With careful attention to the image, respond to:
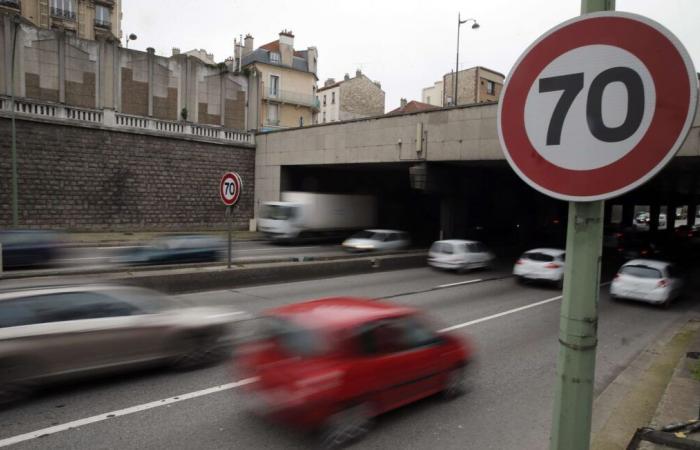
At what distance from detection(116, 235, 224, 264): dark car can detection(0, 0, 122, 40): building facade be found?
41167 millimetres

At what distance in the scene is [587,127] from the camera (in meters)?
1.98

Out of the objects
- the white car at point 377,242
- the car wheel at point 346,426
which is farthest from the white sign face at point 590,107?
the white car at point 377,242

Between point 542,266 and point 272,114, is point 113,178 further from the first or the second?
point 272,114

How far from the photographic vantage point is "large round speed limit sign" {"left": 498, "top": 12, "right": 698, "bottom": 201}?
184 cm

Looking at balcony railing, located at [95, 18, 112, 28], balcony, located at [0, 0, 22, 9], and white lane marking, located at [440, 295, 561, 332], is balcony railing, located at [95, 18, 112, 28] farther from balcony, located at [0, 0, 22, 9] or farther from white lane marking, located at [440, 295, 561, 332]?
white lane marking, located at [440, 295, 561, 332]

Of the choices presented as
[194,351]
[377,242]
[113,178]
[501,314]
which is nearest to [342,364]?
[194,351]

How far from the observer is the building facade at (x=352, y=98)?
7544cm

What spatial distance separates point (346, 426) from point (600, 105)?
176 inches

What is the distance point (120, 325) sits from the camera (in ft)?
22.8

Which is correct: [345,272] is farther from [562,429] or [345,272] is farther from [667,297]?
[562,429]

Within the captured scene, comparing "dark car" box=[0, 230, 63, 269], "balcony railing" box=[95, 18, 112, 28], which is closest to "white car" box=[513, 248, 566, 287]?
"dark car" box=[0, 230, 63, 269]

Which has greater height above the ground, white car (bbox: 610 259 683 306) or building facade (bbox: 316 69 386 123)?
building facade (bbox: 316 69 386 123)

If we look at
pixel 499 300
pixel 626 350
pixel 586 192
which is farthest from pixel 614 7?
pixel 499 300

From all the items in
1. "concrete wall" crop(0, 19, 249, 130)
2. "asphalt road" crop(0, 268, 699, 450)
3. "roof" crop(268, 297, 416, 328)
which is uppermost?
"concrete wall" crop(0, 19, 249, 130)
